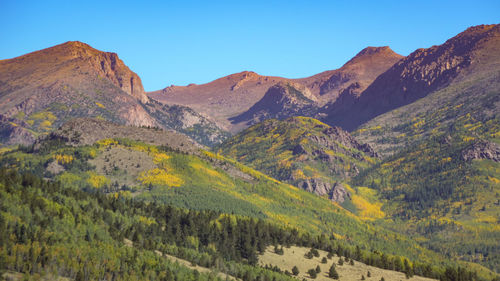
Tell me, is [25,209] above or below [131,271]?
above

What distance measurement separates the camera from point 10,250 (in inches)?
6432

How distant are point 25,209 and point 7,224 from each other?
18940 millimetres

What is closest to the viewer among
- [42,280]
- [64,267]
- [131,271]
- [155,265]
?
[42,280]

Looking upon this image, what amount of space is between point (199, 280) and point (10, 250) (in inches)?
2036

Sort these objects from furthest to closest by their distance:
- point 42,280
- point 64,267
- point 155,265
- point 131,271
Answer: point 155,265, point 131,271, point 64,267, point 42,280

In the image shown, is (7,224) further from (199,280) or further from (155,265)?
(199,280)

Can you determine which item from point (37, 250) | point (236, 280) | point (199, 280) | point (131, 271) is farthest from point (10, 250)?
point (236, 280)

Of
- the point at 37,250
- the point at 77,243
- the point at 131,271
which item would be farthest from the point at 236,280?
the point at 37,250

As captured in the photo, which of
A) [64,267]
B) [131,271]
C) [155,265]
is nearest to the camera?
[64,267]

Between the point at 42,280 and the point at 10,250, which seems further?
the point at 10,250

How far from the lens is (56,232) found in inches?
7549

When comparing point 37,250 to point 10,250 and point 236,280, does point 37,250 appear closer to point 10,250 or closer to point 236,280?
point 10,250

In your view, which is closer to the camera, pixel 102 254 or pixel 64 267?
pixel 64 267

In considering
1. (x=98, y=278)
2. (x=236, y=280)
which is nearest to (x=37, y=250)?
(x=98, y=278)
